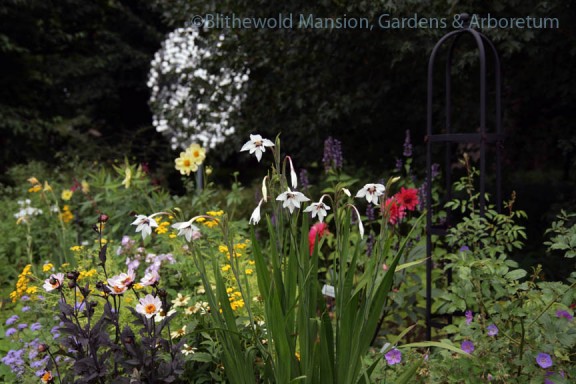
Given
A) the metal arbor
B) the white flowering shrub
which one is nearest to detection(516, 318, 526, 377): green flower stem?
the metal arbor

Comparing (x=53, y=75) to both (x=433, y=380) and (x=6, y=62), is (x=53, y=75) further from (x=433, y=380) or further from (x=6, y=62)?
(x=433, y=380)

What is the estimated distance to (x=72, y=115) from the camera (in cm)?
1251

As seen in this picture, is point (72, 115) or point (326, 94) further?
point (72, 115)

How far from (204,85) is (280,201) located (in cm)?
492

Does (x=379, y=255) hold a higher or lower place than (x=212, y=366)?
higher

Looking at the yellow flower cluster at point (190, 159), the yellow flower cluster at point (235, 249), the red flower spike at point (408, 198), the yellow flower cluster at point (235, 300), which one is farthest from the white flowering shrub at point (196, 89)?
the yellow flower cluster at point (235, 300)

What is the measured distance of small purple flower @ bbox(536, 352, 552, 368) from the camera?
214cm

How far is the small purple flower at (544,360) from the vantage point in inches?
84.1

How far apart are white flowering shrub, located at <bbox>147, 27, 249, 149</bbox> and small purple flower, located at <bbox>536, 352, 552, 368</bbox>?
454 cm

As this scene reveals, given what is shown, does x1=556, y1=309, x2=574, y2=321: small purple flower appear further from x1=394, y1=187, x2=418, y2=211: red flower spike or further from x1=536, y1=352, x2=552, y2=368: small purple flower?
x1=394, y1=187, x2=418, y2=211: red flower spike

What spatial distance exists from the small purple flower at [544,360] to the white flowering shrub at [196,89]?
179 inches

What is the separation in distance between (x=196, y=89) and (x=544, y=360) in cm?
524

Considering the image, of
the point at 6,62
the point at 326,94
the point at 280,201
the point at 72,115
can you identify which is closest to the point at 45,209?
the point at 326,94

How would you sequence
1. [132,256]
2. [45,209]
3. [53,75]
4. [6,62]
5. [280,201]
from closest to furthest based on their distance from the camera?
[280,201] < [132,256] < [45,209] < [6,62] < [53,75]
